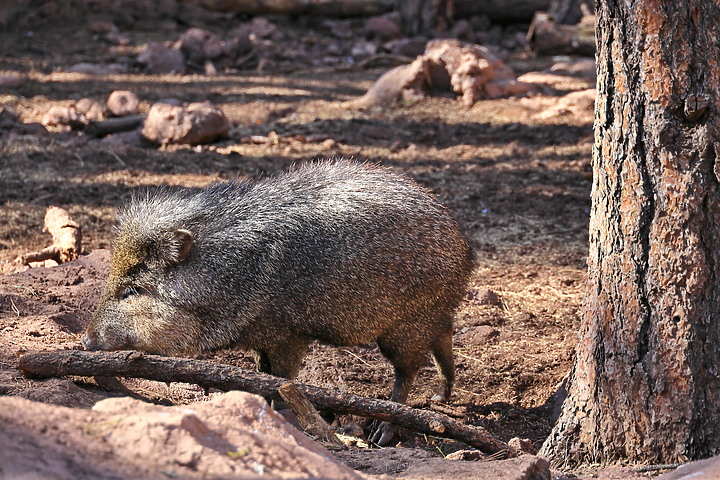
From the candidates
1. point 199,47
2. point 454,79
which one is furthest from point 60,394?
point 199,47

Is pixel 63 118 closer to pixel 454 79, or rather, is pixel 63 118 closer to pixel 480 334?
pixel 454 79

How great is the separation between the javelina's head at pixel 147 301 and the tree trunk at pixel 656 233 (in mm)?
1946

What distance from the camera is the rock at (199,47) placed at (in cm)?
1359

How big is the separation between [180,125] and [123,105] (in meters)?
1.25

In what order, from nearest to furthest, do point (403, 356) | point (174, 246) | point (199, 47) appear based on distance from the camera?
point (174, 246), point (403, 356), point (199, 47)

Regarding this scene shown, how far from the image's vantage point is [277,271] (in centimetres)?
414

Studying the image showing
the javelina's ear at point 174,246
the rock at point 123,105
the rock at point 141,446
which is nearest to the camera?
the rock at point 141,446

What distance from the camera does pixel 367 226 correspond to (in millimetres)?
4230

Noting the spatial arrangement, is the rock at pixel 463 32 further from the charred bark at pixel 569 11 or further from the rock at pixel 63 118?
the rock at pixel 63 118

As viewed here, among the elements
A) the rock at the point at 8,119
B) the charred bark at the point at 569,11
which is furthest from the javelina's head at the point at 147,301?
the charred bark at the point at 569,11

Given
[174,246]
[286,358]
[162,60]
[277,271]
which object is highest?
[162,60]

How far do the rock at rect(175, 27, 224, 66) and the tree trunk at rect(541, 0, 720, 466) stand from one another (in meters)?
10.9

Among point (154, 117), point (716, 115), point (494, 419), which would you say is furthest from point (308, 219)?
point (154, 117)

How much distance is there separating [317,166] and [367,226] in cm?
60
